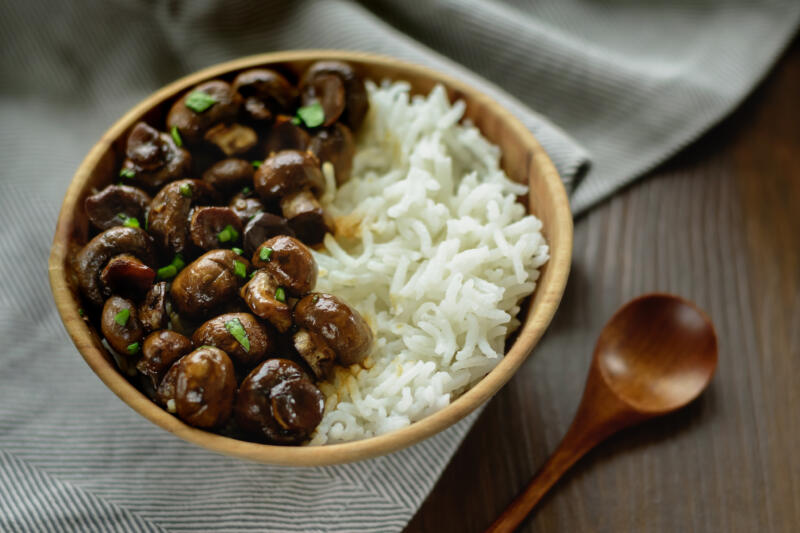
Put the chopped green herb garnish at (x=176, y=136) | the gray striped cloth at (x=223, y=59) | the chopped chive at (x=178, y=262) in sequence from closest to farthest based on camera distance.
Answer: the chopped chive at (x=178, y=262) → the gray striped cloth at (x=223, y=59) → the chopped green herb garnish at (x=176, y=136)

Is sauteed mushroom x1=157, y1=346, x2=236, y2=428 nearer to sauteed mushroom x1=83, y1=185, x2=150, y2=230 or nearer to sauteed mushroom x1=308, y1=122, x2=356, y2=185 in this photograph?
sauteed mushroom x1=83, y1=185, x2=150, y2=230

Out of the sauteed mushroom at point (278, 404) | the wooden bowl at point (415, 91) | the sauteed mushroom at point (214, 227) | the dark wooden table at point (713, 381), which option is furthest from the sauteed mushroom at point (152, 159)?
the dark wooden table at point (713, 381)

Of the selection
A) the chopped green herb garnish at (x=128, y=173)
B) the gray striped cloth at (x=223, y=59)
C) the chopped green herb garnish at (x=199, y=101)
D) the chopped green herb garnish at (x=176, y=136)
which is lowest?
the gray striped cloth at (x=223, y=59)

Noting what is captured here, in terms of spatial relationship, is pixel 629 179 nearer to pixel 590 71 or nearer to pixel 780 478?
pixel 590 71

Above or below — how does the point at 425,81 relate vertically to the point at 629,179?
above

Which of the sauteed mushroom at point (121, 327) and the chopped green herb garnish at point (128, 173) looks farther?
the chopped green herb garnish at point (128, 173)

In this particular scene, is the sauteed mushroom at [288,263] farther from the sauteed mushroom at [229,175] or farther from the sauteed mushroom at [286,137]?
the sauteed mushroom at [286,137]

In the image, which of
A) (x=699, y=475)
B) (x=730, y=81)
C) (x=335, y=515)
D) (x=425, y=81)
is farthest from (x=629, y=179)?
(x=335, y=515)

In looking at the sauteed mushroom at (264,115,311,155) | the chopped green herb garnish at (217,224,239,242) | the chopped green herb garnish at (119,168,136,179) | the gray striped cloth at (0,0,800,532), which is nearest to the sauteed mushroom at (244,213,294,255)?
the chopped green herb garnish at (217,224,239,242)
